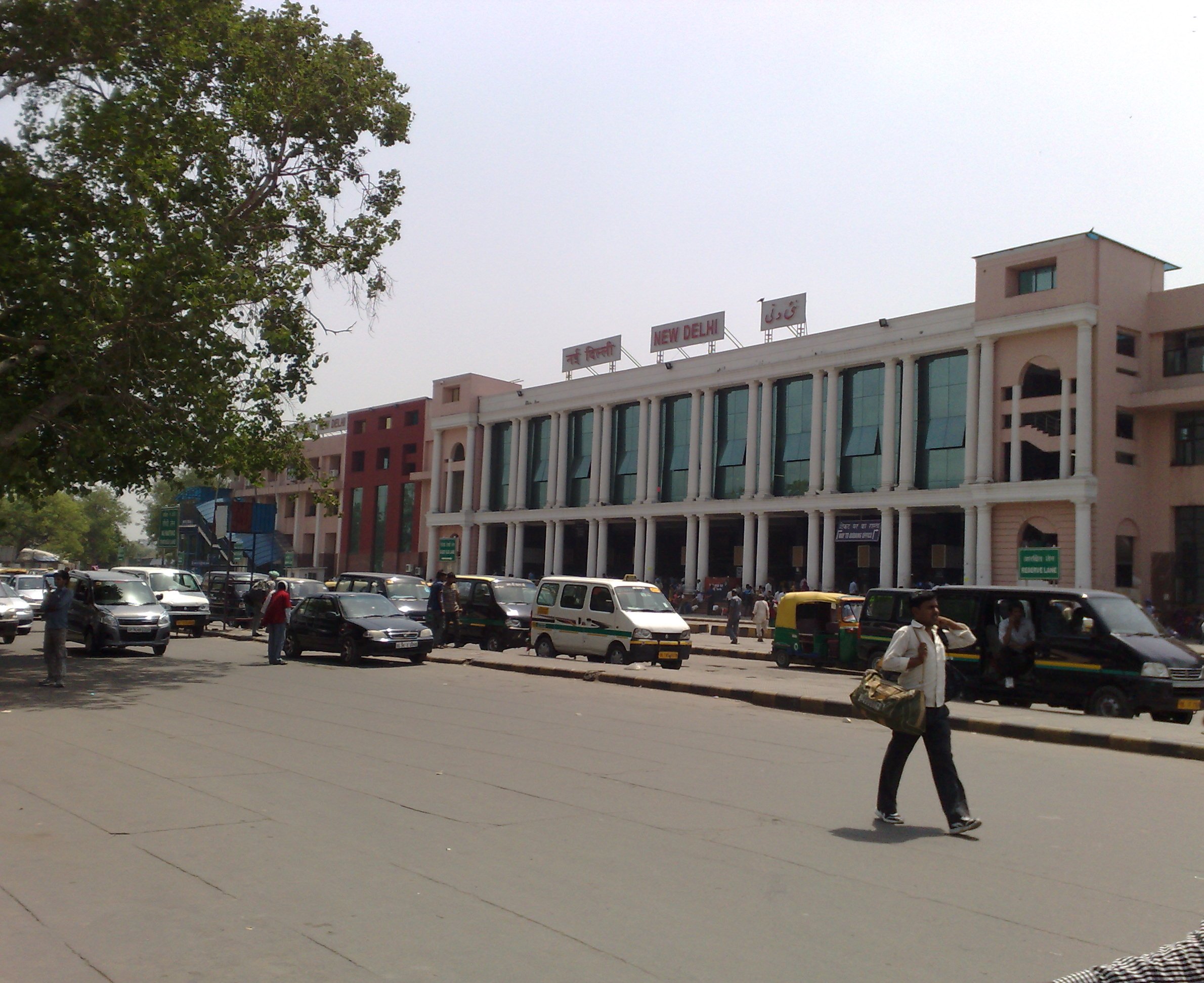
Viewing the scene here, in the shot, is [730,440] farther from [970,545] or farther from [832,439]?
[970,545]

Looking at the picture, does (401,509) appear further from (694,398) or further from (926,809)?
(926,809)

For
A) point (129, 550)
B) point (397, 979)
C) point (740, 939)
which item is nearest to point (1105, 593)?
point (740, 939)

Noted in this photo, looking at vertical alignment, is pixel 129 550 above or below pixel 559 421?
below

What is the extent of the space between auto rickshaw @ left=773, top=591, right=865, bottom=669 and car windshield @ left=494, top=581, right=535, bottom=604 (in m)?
6.33

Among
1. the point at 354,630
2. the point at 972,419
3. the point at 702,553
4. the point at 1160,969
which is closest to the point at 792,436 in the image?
the point at 702,553

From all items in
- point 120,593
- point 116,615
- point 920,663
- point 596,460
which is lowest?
point 116,615

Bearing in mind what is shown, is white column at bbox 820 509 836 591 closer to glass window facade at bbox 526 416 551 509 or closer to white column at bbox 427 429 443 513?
glass window facade at bbox 526 416 551 509

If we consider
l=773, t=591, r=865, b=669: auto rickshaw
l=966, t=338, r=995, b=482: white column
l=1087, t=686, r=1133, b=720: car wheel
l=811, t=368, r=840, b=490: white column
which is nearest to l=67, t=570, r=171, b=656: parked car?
l=773, t=591, r=865, b=669: auto rickshaw

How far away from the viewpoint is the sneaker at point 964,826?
725 centimetres

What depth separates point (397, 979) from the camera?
14.2 feet

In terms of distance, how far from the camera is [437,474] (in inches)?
2854

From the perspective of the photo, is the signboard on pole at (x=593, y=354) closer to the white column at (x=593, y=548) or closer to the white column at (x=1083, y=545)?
the white column at (x=593, y=548)

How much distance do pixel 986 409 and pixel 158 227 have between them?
1351 inches

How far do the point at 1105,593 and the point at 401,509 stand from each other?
65187 mm
